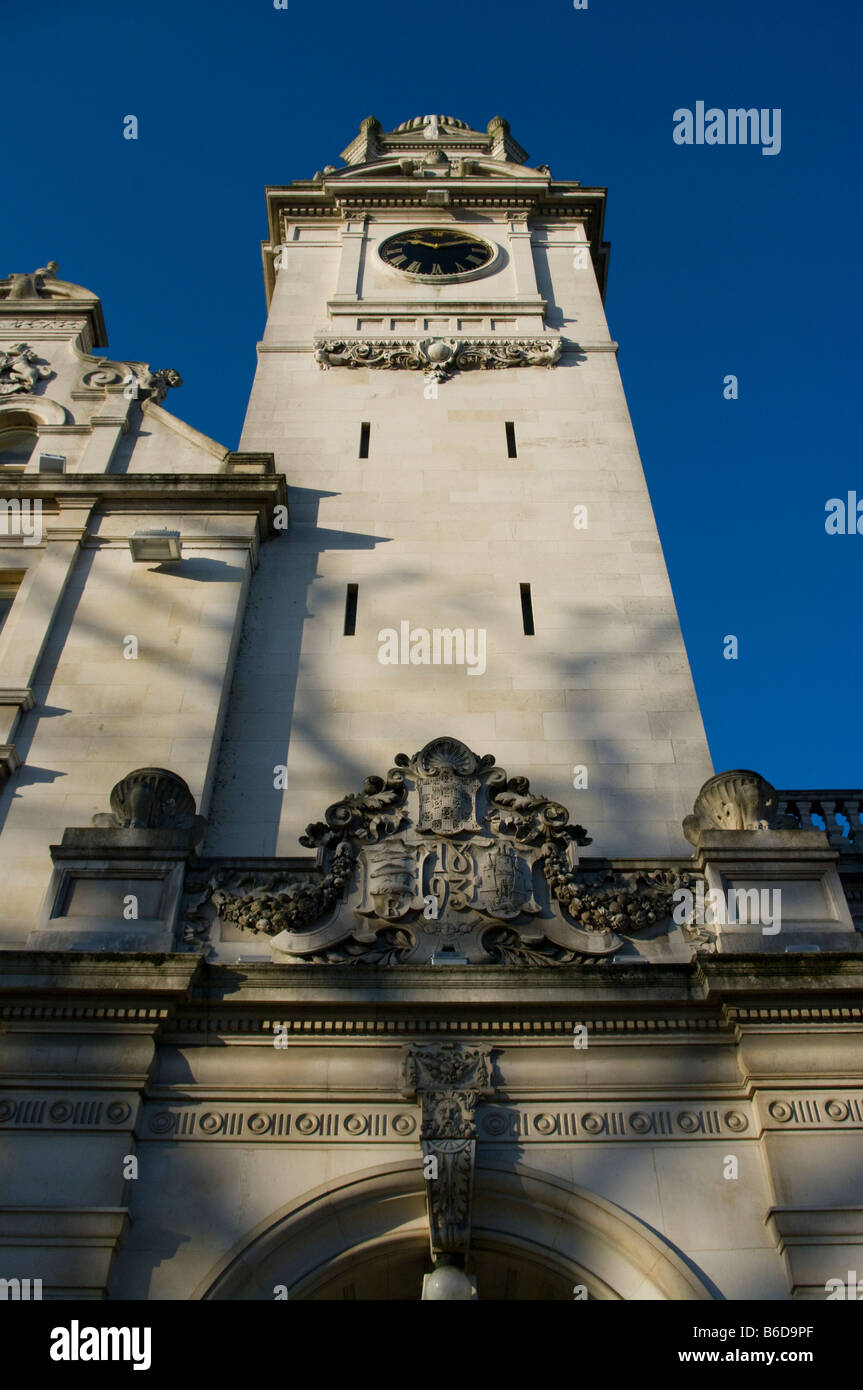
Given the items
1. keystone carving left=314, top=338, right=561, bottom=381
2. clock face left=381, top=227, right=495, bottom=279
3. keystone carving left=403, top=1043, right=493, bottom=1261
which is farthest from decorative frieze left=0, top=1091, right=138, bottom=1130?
clock face left=381, top=227, right=495, bottom=279

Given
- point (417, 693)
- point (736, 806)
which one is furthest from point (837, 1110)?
point (417, 693)

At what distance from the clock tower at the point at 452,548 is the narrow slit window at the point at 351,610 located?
0.13ft

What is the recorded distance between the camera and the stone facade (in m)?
8.42

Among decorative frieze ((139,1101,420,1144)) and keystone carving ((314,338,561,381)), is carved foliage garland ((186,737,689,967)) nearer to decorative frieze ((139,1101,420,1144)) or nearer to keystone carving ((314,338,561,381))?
decorative frieze ((139,1101,420,1144))

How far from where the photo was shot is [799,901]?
985cm

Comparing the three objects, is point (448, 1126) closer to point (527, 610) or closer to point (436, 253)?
point (527, 610)

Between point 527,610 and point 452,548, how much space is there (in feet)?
5.04

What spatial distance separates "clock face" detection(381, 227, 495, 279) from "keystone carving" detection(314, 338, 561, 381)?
2.93m

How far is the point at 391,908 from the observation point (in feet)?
32.6

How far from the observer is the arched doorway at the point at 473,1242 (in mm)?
8219

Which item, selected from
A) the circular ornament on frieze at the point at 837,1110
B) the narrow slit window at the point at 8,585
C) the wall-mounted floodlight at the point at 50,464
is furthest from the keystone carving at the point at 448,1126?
the wall-mounted floodlight at the point at 50,464

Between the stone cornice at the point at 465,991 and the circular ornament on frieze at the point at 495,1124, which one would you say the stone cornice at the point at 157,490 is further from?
the circular ornament on frieze at the point at 495,1124
